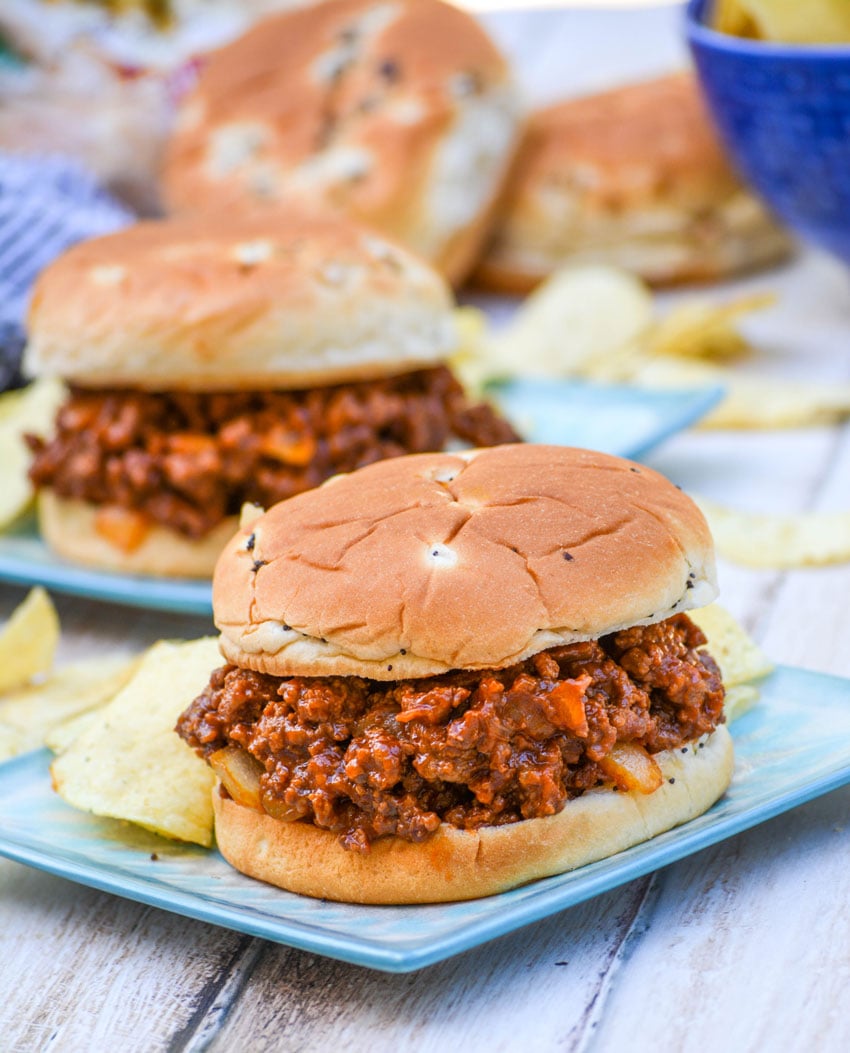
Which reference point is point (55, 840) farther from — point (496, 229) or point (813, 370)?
point (496, 229)

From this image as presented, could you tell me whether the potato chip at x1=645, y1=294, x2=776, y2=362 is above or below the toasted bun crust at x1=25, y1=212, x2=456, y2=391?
below

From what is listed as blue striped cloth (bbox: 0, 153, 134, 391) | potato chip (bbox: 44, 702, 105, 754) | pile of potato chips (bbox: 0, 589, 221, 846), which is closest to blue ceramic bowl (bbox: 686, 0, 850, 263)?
blue striped cloth (bbox: 0, 153, 134, 391)

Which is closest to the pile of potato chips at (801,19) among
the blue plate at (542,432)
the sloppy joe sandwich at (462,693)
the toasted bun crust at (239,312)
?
the blue plate at (542,432)

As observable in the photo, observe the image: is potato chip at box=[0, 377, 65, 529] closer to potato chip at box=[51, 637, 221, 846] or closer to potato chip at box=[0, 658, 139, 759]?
potato chip at box=[0, 658, 139, 759]

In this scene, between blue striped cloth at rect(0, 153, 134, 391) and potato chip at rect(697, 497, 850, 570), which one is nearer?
potato chip at rect(697, 497, 850, 570)

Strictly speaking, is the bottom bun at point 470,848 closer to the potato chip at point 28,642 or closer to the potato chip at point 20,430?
the potato chip at point 28,642

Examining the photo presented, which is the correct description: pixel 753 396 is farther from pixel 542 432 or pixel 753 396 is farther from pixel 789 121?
pixel 789 121
